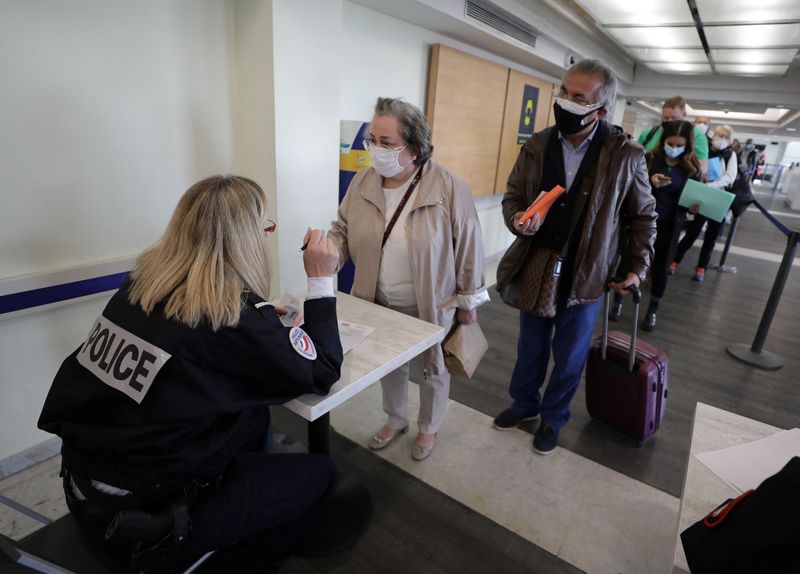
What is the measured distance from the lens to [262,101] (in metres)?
2.18

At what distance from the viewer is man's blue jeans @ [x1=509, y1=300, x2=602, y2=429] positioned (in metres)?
1.93

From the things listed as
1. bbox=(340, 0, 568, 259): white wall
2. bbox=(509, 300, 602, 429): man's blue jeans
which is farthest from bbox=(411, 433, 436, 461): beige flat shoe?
bbox=(340, 0, 568, 259): white wall

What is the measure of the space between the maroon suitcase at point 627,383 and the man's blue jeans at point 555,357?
0.19 meters

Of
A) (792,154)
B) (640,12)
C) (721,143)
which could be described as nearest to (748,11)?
(640,12)

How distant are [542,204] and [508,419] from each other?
114 cm

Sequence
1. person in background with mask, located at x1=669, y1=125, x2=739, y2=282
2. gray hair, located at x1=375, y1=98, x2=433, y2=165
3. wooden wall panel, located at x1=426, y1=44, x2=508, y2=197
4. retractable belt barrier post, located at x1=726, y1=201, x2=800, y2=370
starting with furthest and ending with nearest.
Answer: person in background with mask, located at x1=669, y1=125, x2=739, y2=282, wooden wall panel, located at x1=426, y1=44, x2=508, y2=197, retractable belt barrier post, located at x1=726, y1=201, x2=800, y2=370, gray hair, located at x1=375, y1=98, x2=433, y2=165

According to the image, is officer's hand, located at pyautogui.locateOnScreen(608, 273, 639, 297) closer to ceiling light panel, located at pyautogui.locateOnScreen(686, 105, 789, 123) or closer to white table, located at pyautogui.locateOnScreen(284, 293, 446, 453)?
white table, located at pyautogui.locateOnScreen(284, 293, 446, 453)

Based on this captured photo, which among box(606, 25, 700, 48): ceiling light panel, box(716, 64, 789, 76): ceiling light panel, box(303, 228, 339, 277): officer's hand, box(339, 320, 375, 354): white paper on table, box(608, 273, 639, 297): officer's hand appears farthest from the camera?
box(716, 64, 789, 76): ceiling light panel

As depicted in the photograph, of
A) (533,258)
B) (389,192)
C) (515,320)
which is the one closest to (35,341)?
(389,192)

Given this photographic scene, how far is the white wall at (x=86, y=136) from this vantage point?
161 centimetres

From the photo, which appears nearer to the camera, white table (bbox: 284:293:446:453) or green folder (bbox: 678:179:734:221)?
white table (bbox: 284:293:446:453)

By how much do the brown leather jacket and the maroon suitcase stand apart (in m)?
0.29

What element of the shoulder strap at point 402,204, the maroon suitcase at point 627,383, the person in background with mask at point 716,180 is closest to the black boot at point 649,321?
the person in background with mask at point 716,180

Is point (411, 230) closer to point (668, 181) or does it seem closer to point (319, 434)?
point (319, 434)
